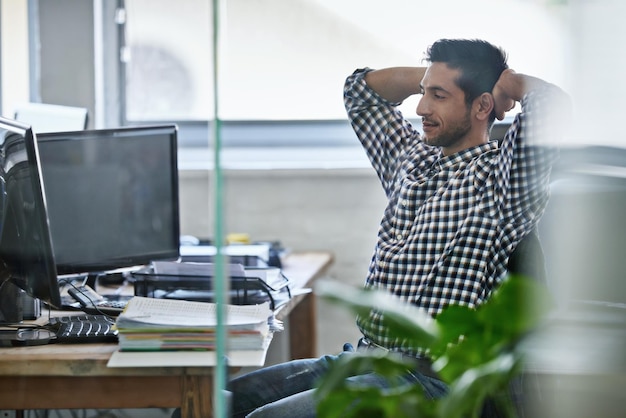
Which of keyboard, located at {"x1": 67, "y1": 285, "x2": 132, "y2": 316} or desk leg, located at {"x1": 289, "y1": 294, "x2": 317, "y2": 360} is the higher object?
desk leg, located at {"x1": 289, "y1": 294, "x2": 317, "y2": 360}

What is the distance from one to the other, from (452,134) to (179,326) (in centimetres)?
50

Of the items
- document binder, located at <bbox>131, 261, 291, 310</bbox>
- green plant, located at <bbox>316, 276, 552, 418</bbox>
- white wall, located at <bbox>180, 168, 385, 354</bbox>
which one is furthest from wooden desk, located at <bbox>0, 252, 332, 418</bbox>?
green plant, located at <bbox>316, 276, 552, 418</bbox>

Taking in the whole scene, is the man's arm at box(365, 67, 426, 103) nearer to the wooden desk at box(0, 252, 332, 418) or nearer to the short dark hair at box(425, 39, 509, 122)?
the short dark hair at box(425, 39, 509, 122)

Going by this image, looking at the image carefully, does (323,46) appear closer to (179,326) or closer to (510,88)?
(510,88)

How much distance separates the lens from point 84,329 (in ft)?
5.04

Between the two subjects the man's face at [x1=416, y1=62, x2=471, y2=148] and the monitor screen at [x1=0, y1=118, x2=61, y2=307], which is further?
the monitor screen at [x1=0, y1=118, x2=61, y2=307]

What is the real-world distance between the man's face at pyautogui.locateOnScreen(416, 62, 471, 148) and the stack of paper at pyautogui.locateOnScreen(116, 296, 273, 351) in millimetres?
383

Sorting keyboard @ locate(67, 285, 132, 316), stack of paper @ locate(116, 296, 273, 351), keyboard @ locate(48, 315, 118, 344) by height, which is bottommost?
keyboard @ locate(67, 285, 132, 316)

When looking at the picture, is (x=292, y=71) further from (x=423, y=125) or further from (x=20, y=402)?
(x=20, y=402)

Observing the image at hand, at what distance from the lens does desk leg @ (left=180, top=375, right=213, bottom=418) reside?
130 cm

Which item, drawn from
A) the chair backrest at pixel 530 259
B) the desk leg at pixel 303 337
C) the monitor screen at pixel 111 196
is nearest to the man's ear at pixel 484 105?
the chair backrest at pixel 530 259

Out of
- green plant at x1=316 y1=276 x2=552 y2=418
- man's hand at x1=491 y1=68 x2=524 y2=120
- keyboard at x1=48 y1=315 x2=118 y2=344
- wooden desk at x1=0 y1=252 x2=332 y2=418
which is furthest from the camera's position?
keyboard at x1=48 y1=315 x2=118 y2=344

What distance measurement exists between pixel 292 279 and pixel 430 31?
96 cm

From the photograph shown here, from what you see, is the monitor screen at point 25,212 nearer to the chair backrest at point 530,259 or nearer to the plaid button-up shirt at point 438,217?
the plaid button-up shirt at point 438,217
